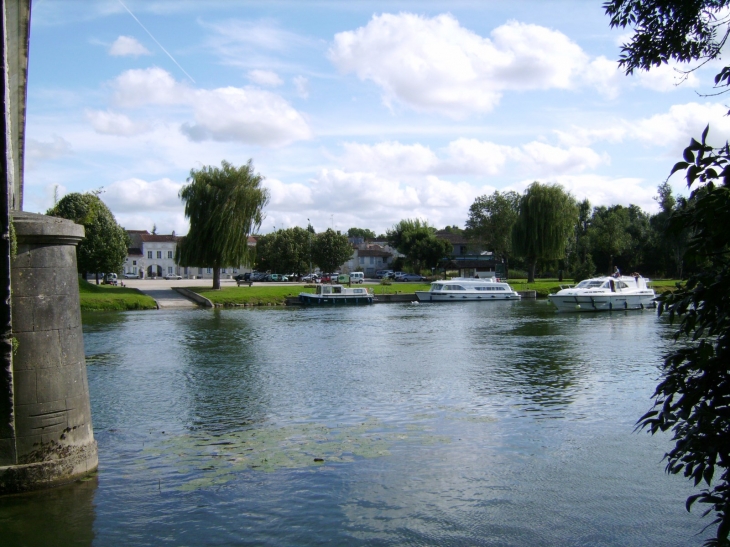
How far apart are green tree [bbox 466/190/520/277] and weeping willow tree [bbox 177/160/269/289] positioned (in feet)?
165

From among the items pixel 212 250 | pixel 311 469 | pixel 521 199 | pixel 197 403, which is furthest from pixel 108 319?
pixel 521 199

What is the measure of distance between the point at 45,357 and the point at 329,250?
8742 cm

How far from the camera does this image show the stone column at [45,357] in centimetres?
846

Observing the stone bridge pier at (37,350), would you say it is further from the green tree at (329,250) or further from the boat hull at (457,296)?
the green tree at (329,250)

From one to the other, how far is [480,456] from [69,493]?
636cm

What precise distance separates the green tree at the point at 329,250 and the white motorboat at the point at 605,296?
49739 millimetres

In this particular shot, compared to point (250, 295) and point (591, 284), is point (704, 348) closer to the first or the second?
point (591, 284)

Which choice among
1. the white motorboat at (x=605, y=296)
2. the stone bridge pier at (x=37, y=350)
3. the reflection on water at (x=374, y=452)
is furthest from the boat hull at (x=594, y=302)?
the stone bridge pier at (x=37, y=350)

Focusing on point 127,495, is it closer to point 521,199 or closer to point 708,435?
point 708,435

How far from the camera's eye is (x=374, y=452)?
1145 cm

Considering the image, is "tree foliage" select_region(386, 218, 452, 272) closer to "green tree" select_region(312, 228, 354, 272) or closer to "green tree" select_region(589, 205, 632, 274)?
"green tree" select_region(312, 228, 354, 272)

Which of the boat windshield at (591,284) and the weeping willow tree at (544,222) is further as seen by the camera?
the weeping willow tree at (544,222)

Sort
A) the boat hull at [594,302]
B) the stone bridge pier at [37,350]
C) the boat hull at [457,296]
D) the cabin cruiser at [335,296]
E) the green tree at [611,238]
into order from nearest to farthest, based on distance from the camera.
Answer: the stone bridge pier at [37,350] < the boat hull at [594,302] < the cabin cruiser at [335,296] < the boat hull at [457,296] < the green tree at [611,238]

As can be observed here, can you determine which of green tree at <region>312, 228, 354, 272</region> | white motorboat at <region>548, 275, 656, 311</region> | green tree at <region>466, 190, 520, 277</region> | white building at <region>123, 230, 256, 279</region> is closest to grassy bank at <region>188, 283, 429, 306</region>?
white motorboat at <region>548, 275, 656, 311</region>
